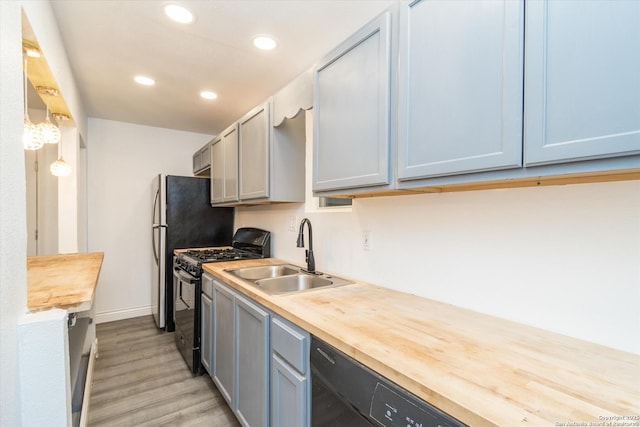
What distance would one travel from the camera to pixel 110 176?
12.3 feet

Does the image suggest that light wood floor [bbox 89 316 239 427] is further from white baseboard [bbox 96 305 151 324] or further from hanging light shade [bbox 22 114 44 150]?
hanging light shade [bbox 22 114 44 150]

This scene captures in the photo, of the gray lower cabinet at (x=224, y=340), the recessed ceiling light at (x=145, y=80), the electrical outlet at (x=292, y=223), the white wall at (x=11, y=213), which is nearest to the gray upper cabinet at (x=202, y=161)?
the recessed ceiling light at (x=145, y=80)

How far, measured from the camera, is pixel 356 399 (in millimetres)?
934

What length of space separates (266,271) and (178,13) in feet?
5.82

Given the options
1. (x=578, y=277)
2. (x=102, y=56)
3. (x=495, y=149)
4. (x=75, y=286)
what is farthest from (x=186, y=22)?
(x=578, y=277)

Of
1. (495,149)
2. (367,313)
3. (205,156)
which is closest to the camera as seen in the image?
(495,149)

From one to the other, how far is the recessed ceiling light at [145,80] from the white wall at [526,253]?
2156 mm

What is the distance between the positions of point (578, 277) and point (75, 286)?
195 cm

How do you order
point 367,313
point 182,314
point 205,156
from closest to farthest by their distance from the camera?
point 367,313, point 182,314, point 205,156

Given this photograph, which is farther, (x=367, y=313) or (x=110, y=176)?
(x=110, y=176)

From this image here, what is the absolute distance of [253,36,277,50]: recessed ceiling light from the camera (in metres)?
1.93

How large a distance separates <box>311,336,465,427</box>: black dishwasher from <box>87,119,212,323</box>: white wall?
11.9 feet

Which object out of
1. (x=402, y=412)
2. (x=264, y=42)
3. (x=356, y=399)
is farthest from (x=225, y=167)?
(x=402, y=412)

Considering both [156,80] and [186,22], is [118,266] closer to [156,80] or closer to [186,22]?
[156,80]
